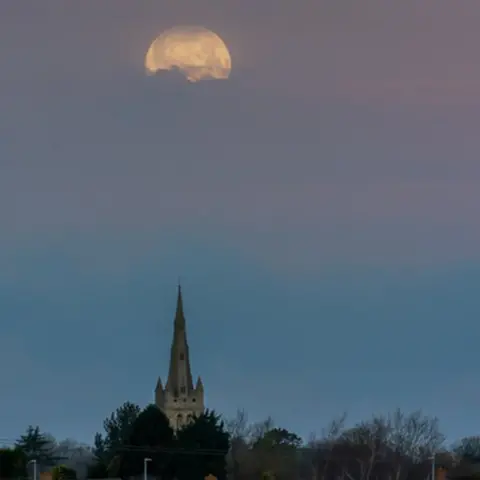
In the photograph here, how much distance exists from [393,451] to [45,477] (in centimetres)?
3986

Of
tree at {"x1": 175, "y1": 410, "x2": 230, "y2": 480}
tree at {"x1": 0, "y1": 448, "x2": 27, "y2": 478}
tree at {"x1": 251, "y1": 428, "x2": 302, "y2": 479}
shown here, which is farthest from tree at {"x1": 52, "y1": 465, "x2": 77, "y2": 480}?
tree at {"x1": 251, "y1": 428, "x2": 302, "y2": 479}

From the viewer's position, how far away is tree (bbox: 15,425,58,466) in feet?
530

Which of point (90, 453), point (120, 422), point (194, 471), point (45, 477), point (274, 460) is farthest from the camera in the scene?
point (90, 453)

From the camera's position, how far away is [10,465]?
113m

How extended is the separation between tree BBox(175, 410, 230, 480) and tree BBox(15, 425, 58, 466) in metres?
23.0

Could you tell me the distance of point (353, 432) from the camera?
6004 inches

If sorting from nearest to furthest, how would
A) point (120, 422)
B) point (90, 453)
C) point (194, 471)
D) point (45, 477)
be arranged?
point (45, 477)
point (194, 471)
point (120, 422)
point (90, 453)

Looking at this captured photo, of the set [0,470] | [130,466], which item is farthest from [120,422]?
[0,470]

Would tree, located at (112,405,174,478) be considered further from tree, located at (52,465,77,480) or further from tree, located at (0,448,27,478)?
tree, located at (52,465,77,480)

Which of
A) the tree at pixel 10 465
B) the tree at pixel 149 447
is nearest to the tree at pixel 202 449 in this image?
the tree at pixel 149 447

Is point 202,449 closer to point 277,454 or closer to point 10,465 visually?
point 277,454

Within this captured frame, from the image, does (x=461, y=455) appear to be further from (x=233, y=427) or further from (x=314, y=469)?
(x=314, y=469)

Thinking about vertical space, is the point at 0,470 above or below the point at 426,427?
below

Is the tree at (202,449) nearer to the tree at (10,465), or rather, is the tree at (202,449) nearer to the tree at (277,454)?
the tree at (277,454)
